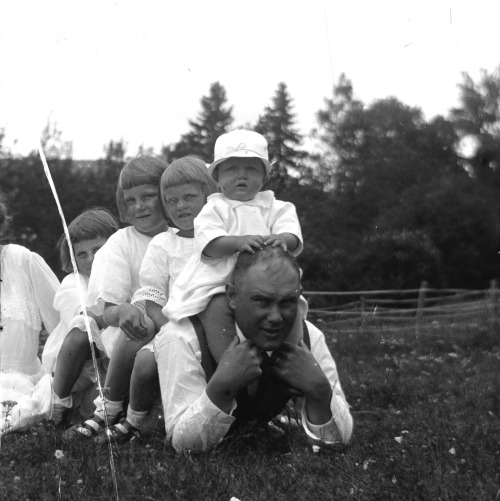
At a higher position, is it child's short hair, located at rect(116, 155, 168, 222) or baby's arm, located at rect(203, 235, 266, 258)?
child's short hair, located at rect(116, 155, 168, 222)

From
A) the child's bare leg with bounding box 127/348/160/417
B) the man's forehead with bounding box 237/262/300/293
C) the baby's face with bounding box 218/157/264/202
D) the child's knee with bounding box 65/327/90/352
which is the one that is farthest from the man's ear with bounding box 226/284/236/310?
the child's knee with bounding box 65/327/90/352

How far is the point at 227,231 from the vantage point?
16.1 feet

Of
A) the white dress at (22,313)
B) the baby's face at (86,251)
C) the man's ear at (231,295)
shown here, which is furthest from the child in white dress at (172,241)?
the white dress at (22,313)

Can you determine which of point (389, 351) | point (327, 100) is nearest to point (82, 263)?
point (389, 351)

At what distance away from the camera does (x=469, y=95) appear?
21.9 metres

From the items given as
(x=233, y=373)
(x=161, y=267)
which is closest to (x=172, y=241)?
(x=161, y=267)

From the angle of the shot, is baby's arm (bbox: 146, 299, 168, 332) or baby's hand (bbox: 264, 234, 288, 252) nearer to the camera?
baby's hand (bbox: 264, 234, 288, 252)

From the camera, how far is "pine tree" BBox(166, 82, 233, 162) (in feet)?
113

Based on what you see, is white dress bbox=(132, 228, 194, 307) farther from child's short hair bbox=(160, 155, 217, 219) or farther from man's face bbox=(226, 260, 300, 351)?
man's face bbox=(226, 260, 300, 351)

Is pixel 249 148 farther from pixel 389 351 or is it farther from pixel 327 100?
pixel 327 100

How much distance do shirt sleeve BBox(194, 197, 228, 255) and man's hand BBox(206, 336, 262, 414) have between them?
0.55 m

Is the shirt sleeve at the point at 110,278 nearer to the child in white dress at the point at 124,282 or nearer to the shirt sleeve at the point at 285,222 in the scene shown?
the child in white dress at the point at 124,282

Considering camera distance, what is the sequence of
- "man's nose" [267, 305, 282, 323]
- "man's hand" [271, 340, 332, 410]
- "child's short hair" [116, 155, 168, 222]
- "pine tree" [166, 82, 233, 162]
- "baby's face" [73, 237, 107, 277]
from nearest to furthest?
"man's nose" [267, 305, 282, 323] < "man's hand" [271, 340, 332, 410] < "child's short hair" [116, 155, 168, 222] < "baby's face" [73, 237, 107, 277] < "pine tree" [166, 82, 233, 162]

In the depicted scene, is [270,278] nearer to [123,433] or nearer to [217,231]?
[217,231]
